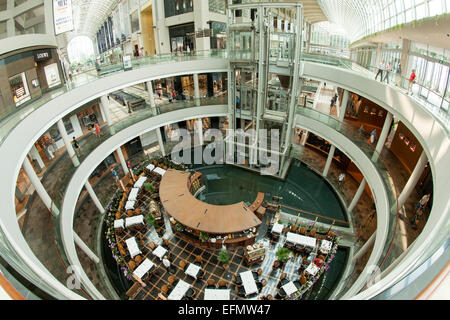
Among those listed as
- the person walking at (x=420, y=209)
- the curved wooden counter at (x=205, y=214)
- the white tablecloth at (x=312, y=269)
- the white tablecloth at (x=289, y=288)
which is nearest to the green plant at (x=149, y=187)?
the curved wooden counter at (x=205, y=214)

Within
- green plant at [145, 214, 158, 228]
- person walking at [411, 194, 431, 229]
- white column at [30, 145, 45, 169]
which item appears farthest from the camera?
white column at [30, 145, 45, 169]

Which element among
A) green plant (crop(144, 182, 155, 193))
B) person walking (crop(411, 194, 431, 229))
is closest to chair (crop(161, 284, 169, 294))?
green plant (crop(144, 182, 155, 193))

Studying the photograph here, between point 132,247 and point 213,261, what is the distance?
3.97m

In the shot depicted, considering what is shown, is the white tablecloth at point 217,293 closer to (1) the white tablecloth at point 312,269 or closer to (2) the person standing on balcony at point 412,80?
(1) the white tablecloth at point 312,269

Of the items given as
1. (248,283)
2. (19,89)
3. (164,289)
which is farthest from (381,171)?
(19,89)

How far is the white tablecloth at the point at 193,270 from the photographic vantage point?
398 inches

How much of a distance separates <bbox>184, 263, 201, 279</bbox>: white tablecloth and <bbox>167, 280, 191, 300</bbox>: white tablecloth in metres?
0.40

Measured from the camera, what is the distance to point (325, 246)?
11.0m

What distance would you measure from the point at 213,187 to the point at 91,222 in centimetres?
771

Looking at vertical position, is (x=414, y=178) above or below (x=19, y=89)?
below

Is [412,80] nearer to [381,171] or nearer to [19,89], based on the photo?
[381,171]

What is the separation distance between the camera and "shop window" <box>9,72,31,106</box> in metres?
10.8

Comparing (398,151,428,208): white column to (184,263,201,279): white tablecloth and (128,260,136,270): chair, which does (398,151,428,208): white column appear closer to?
(184,263,201,279): white tablecloth
